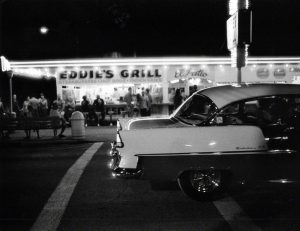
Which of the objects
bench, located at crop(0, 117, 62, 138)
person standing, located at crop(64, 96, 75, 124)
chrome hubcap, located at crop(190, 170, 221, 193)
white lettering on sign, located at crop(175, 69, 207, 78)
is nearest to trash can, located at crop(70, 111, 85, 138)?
bench, located at crop(0, 117, 62, 138)

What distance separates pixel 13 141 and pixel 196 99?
29.7 ft

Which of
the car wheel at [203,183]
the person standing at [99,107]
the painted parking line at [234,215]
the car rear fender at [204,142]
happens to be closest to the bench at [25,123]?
the person standing at [99,107]

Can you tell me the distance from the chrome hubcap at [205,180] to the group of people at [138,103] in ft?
46.4

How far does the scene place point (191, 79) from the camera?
21938 mm

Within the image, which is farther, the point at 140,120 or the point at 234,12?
the point at 234,12

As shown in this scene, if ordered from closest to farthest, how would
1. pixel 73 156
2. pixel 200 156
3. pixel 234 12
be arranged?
pixel 200 156 → pixel 73 156 → pixel 234 12

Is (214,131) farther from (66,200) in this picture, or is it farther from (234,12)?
(234,12)

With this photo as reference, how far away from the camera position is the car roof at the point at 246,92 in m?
6.69

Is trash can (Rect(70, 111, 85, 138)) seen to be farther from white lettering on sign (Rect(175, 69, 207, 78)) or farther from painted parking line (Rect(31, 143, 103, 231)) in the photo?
white lettering on sign (Rect(175, 69, 207, 78))

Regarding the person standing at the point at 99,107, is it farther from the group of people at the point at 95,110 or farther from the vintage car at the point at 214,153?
the vintage car at the point at 214,153

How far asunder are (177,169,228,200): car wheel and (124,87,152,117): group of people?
14137 mm

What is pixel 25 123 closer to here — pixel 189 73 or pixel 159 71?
pixel 159 71

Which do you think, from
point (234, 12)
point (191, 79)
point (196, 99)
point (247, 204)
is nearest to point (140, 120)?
point (196, 99)

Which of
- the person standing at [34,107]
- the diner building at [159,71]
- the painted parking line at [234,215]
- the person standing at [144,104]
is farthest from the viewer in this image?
the diner building at [159,71]
